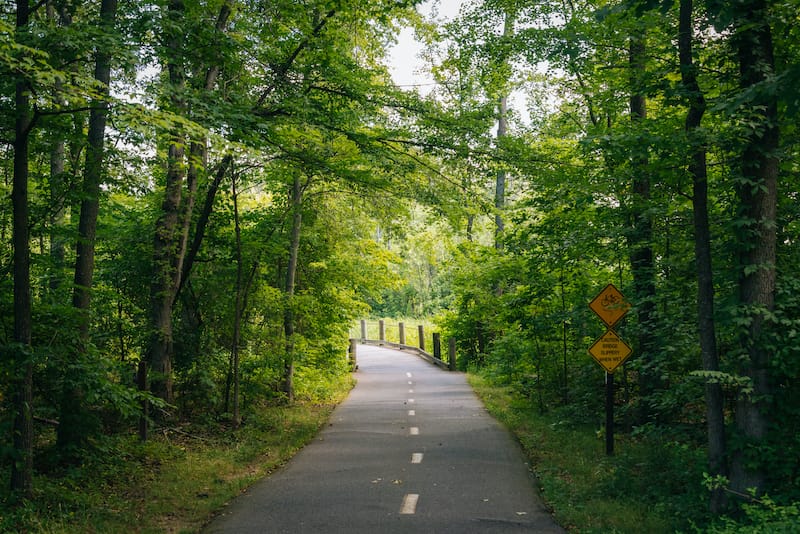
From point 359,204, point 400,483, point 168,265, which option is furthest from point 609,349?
point 359,204

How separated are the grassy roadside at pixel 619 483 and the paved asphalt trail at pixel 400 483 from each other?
383 millimetres

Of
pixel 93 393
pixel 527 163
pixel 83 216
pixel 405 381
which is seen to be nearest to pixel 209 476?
pixel 93 393

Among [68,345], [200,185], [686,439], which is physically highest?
[200,185]

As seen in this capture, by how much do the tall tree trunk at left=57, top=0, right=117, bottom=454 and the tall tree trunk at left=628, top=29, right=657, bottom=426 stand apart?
7452 millimetres

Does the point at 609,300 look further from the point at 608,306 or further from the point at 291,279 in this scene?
the point at 291,279

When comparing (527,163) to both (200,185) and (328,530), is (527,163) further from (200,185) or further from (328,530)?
(328,530)

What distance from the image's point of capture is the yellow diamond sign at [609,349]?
11344 mm

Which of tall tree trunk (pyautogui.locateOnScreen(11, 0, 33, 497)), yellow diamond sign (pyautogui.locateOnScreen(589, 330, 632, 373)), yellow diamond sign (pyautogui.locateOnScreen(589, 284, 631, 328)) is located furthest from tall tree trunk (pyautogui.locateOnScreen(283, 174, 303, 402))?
tall tree trunk (pyautogui.locateOnScreen(11, 0, 33, 497))

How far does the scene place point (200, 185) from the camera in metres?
14.6

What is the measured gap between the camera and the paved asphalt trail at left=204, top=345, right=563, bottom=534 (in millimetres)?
7605

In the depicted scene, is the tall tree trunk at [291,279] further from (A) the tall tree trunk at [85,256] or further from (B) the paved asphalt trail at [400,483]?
(A) the tall tree trunk at [85,256]

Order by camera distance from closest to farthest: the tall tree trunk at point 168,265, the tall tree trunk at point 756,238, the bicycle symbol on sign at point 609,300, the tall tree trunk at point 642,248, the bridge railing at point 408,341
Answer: the tall tree trunk at point 756,238, the tall tree trunk at point 642,248, the bicycle symbol on sign at point 609,300, the tall tree trunk at point 168,265, the bridge railing at point 408,341

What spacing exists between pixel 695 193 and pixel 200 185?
10284mm

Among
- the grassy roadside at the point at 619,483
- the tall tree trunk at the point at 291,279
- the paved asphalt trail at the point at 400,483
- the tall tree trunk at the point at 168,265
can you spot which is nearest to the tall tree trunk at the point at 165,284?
the tall tree trunk at the point at 168,265
